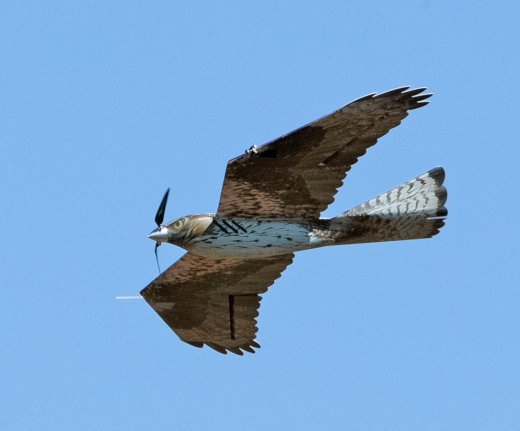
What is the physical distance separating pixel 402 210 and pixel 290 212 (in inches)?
72.1

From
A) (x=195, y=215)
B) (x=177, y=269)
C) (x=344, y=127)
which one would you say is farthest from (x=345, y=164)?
(x=177, y=269)

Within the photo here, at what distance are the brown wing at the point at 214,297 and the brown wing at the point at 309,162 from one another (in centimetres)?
191

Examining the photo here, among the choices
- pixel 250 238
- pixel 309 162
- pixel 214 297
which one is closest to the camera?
pixel 309 162

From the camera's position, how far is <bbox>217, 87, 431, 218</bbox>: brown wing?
22797 millimetres

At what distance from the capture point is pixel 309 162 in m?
23.5

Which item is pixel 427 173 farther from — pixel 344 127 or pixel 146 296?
pixel 146 296

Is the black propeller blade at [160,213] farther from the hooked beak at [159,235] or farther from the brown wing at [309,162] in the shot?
the brown wing at [309,162]

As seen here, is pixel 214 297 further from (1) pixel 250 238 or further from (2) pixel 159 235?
(2) pixel 159 235

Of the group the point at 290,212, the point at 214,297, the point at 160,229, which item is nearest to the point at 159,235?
the point at 160,229

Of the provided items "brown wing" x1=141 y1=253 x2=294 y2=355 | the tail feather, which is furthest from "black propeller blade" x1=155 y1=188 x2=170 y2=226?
the tail feather

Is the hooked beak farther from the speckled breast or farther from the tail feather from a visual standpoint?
the tail feather

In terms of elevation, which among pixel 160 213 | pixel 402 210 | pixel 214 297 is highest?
pixel 160 213

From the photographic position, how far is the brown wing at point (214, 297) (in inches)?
1029

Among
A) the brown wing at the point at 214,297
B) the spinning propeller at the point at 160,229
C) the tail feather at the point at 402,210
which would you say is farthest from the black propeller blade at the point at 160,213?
the tail feather at the point at 402,210
